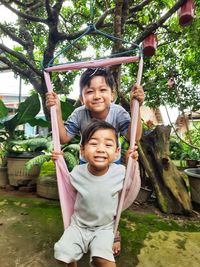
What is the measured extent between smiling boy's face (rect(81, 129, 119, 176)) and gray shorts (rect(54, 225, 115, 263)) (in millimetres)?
350

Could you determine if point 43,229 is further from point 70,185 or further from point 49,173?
point 49,173

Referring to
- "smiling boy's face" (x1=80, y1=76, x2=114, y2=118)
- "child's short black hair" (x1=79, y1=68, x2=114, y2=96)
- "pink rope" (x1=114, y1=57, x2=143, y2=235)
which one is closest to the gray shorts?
"pink rope" (x1=114, y1=57, x2=143, y2=235)

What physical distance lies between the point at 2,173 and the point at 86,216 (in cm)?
257

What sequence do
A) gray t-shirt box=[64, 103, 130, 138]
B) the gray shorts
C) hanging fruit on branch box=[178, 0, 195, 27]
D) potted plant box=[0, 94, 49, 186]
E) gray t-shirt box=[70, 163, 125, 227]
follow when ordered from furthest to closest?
potted plant box=[0, 94, 49, 186], hanging fruit on branch box=[178, 0, 195, 27], gray t-shirt box=[64, 103, 130, 138], gray t-shirt box=[70, 163, 125, 227], the gray shorts

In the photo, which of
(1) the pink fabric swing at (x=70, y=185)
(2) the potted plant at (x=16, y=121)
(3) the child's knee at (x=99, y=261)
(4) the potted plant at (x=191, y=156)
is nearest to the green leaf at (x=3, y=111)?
(2) the potted plant at (x=16, y=121)

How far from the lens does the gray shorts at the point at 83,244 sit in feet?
4.21

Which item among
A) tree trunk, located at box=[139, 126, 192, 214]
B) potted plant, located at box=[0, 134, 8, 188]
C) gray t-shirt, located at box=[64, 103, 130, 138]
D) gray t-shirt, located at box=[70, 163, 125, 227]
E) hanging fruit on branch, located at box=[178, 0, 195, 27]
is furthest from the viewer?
potted plant, located at box=[0, 134, 8, 188]

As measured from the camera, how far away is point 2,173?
3639 millimetres

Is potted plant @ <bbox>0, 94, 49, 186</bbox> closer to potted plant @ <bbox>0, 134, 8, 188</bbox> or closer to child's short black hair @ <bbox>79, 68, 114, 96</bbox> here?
potted plant @ <bbox>0, 134, 8, 188</bbox>

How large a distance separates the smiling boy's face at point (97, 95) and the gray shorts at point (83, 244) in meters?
0.75

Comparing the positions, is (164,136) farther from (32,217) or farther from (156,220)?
(32,217)

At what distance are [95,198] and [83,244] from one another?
25 cm

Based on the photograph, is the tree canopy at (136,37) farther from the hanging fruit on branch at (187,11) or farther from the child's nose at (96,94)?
the child's nose at (96,94)

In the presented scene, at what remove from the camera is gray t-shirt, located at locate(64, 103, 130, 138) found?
1.78 meters
